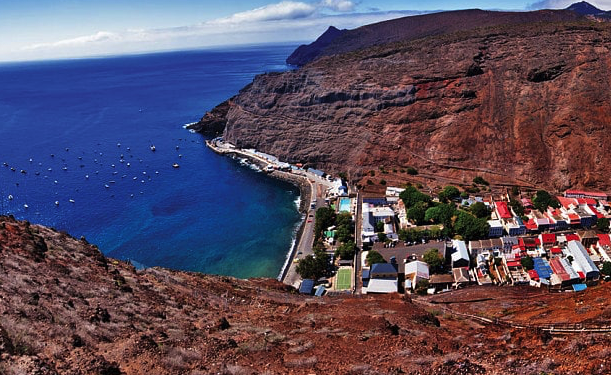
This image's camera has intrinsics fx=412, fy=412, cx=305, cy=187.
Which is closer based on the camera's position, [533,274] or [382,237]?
[533,274]

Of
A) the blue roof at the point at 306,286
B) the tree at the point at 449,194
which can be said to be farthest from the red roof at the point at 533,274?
A: the blue roof at the point at 306,286

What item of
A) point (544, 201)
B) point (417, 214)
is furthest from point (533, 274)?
point (544, 201)

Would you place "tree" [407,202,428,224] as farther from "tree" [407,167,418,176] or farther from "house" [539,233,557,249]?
"tree" [407,167,418,176]

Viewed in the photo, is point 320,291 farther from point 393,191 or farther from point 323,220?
point 393,191

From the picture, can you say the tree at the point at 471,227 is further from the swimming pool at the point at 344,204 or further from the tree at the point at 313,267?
the tree at the point at 313,267

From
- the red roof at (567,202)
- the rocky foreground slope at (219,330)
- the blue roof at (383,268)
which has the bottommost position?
the blue roof at (383,268)

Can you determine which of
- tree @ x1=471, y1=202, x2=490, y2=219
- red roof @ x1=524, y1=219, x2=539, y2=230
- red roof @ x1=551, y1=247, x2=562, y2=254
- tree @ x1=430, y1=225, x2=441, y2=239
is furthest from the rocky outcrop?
red roof @ x1=551, y1=247, x2=562, y2=254

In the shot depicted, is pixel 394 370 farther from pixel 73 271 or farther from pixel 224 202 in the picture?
pixel 224 202
